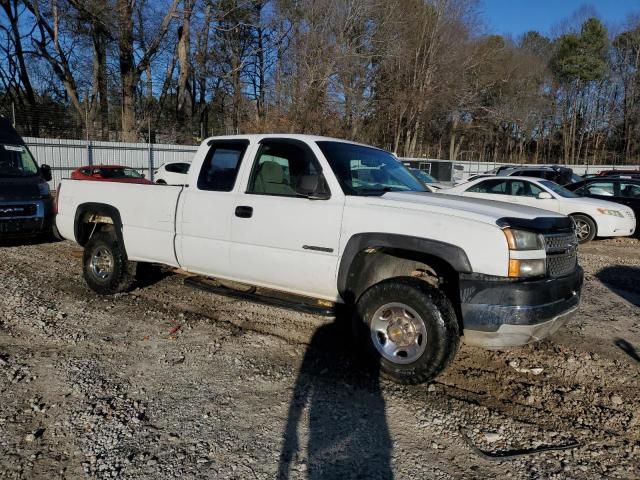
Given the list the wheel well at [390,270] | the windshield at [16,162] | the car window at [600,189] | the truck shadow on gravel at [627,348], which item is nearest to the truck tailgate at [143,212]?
the wheel well at [390,270]

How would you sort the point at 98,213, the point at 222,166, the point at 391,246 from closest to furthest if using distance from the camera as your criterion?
the point at 391,246 → the point at 222,166 → the point at 98,213

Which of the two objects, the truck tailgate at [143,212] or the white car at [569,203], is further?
the white car at [569,203]

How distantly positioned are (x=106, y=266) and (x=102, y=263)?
84 millimetres

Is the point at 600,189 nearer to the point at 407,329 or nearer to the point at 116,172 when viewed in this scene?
the point at 407,329

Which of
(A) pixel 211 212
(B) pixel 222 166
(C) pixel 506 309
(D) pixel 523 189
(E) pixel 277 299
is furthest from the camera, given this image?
(D) pixel 523 189


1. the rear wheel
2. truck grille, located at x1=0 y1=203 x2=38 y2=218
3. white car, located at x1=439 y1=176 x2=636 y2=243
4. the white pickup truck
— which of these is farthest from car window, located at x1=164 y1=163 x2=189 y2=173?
the white pickup truck

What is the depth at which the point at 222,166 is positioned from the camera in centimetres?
518

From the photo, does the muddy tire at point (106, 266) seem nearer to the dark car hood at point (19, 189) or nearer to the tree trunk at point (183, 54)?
the dark car hood at point (19, 189)

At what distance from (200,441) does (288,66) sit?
31.7m

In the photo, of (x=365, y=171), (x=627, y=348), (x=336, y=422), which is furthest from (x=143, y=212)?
(x=627, y=348)

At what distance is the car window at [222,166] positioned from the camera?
5.05 m

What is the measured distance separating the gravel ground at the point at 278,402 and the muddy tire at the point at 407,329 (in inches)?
7.6

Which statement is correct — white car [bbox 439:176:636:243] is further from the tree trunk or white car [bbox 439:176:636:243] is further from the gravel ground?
the tree trunk

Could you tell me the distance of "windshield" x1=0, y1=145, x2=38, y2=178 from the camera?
9359 millimetres
